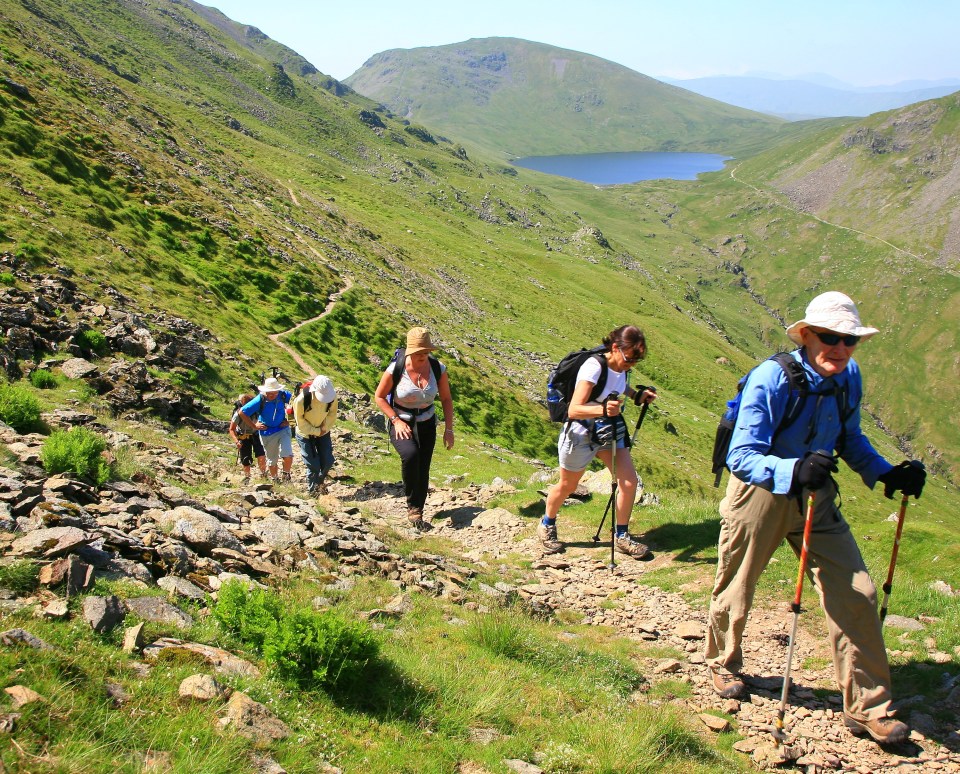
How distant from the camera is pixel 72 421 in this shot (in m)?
10.5

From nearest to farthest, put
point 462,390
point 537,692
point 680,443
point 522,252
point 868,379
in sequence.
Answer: point 537,692 → point 462,390 → point 680,443 → point 522,252 → point 868,379

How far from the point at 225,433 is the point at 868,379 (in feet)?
590

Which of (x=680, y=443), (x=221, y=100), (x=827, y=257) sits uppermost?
(x=827, y=257)

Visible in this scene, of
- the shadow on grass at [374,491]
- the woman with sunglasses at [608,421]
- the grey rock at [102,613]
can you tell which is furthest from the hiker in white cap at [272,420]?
the grey rock at [102,613]

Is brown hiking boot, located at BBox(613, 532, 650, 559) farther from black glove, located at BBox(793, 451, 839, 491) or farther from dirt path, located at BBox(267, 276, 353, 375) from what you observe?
dirt path, located at BBox(267, 276, 353, 375)

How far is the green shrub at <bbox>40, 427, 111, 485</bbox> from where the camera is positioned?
7.33 m

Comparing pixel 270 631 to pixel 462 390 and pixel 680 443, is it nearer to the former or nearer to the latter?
pixel 462 390

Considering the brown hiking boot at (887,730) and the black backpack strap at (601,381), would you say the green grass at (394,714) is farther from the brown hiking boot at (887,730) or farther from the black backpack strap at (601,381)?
the black backpack strap at (601,381)

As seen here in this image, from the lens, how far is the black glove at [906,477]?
546cm

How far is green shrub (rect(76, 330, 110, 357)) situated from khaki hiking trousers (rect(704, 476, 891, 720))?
15.4 meters

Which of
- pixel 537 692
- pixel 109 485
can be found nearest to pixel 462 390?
pixel 109 485

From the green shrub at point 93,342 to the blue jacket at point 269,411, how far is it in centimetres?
544

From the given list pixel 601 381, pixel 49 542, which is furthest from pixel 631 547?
pixel 49 542

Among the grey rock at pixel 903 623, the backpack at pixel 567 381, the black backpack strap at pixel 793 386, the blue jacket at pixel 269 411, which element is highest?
the black backpack strap at pixel 793 386
